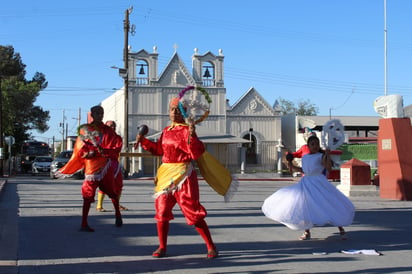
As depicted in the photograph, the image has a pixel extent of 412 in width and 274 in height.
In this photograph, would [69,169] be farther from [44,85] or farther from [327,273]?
[44,85]

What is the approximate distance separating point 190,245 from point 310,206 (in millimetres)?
1780

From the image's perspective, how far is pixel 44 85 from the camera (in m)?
63.1

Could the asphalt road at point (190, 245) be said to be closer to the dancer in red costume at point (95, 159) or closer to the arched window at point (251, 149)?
the dancer in red costume at point (95, 159)

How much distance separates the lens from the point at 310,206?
7.89 m

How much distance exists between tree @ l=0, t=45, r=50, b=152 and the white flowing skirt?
38.3m

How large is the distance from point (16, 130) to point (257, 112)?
82.0 feet

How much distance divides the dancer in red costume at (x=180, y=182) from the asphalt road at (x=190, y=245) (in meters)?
0.39

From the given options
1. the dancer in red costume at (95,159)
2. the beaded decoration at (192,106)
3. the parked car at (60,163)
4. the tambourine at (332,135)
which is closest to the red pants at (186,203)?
the beaded decoration at (192,106)

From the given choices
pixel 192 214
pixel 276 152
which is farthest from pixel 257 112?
pixel 192 214

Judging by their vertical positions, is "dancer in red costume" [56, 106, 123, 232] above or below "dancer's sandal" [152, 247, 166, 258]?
above

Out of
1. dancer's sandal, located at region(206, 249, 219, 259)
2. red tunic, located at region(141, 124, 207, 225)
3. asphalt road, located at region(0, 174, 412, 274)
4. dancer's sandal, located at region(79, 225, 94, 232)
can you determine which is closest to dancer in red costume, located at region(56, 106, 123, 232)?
dancer's sandal, located at region(79, 225, 94, 232)

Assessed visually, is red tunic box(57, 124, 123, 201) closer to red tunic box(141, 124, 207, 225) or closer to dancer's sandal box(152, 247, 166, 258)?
red tunic box(141, 124, 207, 225)

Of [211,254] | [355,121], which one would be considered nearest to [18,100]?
[355,121]

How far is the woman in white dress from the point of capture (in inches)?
308
